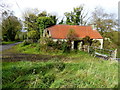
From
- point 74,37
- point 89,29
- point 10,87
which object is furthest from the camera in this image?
point 89,29

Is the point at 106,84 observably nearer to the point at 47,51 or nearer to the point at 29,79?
the point at 29,79

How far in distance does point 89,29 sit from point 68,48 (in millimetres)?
8000

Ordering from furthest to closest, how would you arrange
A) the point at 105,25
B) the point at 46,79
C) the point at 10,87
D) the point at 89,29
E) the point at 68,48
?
1. the point at 105,25
2. the point at 89,29
3. the point at 68,48
4. the point at 46,79
5. the point at 10,87

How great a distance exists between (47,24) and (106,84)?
18776 millimetres

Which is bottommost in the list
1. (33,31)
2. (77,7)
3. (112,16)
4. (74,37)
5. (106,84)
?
(106,84)

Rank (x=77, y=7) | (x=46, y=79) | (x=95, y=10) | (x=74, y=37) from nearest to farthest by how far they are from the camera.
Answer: (x=46, y=79) < (x=74, y=37) < (x=95, y=10) < (x=77, y=7)

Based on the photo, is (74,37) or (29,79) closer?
(29,79)

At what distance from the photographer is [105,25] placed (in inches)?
878

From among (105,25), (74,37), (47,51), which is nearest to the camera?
(47,51)

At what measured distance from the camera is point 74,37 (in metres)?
15.8

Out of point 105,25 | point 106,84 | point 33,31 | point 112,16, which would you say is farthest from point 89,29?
point 106,84

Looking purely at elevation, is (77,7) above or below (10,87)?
above

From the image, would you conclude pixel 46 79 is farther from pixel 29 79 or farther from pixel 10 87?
pixel 10 87

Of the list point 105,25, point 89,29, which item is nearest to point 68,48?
point 89,29
